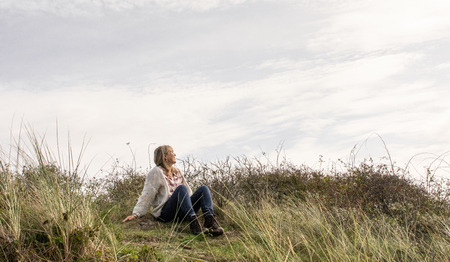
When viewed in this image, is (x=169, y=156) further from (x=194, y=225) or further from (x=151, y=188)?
(x=194, y=225)

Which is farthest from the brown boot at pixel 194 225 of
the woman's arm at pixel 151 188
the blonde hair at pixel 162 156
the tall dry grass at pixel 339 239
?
the blonde hair at pixel 162 156

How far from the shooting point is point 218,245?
525 cm

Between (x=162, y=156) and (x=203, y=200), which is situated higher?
(x=162, y=156)

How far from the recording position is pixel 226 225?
6.45 m

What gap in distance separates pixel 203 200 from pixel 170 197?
1.64 ft

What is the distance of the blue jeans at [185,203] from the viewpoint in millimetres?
5664

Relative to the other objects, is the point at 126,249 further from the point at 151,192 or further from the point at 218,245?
the point at 151,192

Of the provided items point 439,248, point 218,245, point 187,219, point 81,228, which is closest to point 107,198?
point 187,219

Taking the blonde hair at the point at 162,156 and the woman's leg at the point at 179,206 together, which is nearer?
the woman's leg at the point at 179,206

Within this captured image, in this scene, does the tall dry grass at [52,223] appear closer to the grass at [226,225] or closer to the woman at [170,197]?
the grass at [226,225]

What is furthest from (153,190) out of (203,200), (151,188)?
(203,200)

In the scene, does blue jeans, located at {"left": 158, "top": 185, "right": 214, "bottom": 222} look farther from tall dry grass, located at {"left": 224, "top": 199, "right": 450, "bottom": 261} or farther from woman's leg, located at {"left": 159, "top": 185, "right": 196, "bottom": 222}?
tall dry grass, located at {"left": 224, "top": 199, "right": 450, "bottom": 261}

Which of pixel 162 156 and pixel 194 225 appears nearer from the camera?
pixel 194 225

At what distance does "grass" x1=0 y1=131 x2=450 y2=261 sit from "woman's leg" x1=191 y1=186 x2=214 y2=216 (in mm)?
348
